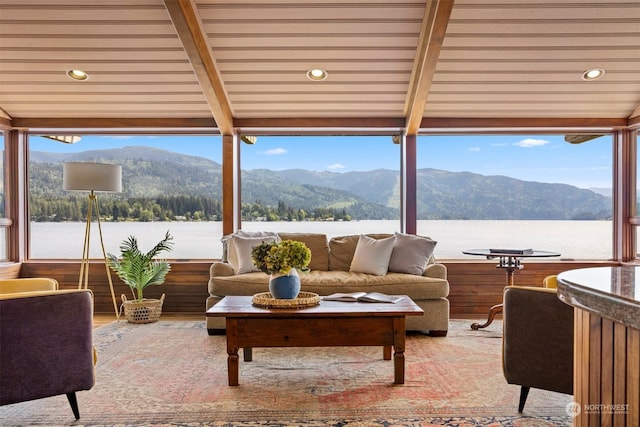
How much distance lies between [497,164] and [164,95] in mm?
3863

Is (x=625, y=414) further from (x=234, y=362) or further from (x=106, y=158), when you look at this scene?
(x=106, y=158)

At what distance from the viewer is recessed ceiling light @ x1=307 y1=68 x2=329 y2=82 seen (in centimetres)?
455

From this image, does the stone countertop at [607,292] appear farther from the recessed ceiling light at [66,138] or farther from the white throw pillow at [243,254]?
the recessed ceiling light at [66,138]

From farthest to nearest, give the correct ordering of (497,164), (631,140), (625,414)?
(497,164), (631,140), (625,414)

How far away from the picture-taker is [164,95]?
496 centimetres

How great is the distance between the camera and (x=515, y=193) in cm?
573

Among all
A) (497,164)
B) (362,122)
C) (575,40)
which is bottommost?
(497,164)

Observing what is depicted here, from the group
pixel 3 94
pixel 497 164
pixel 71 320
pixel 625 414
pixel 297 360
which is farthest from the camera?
pixel 497 164

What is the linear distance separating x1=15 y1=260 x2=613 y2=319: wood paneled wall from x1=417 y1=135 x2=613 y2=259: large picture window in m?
0.41

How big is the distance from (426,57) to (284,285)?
229 centimetres

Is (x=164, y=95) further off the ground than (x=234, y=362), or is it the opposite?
(x=164, y=95)

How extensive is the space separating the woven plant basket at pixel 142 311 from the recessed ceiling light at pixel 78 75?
223cm

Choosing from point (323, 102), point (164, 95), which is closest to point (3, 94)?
point (164, 95)

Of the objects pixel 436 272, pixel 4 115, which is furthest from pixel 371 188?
pixel 4 115
